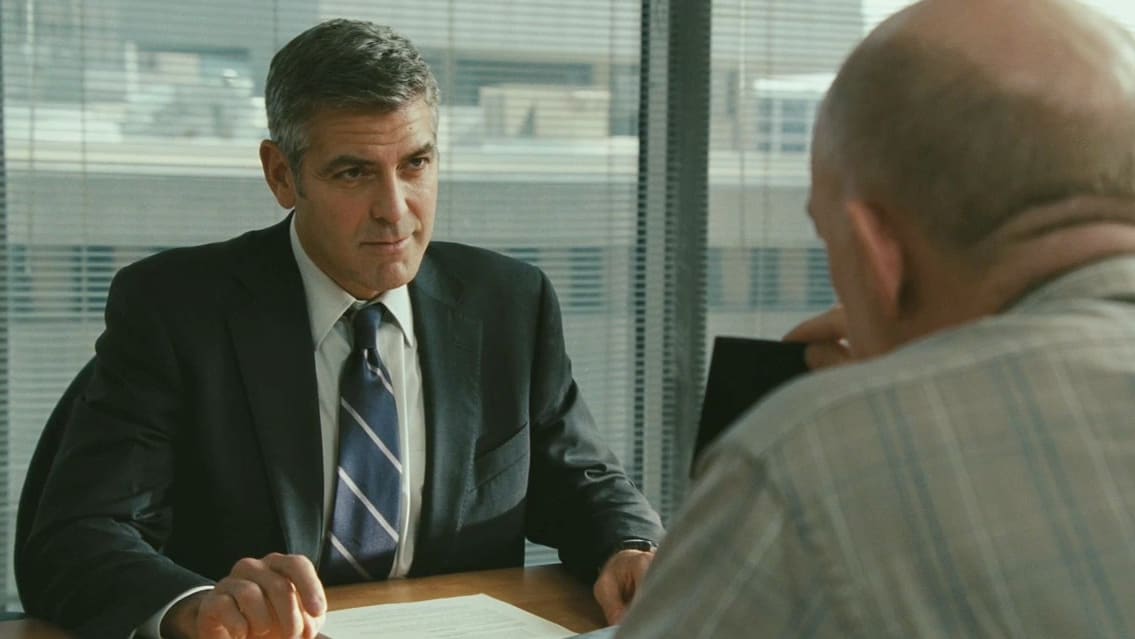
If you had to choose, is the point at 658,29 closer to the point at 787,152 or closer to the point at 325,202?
the point at 787,152

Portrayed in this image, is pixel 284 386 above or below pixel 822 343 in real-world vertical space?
below

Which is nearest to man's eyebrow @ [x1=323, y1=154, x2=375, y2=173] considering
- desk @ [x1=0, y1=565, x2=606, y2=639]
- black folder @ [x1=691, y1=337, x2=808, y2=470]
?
desk @ [x1=0, y1=565, x2=606, y2=639]

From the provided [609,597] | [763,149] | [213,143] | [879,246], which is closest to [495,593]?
[609,597]

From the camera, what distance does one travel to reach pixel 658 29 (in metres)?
3.79

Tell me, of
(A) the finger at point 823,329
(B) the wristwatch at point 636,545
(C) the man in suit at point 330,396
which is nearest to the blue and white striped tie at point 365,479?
(C) the man in suit at point 330,396

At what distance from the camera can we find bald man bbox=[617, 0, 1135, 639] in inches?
28.4

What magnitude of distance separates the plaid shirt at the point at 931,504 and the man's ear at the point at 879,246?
111 millimetres

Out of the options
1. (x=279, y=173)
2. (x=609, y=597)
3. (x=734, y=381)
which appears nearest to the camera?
(x=734, y=381)

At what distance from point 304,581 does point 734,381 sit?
0.56 meters

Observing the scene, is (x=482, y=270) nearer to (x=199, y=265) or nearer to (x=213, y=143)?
(x=199, y=265)

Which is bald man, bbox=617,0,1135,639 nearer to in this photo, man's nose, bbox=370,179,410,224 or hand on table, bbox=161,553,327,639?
hand on table, bbox=161,553,327,639

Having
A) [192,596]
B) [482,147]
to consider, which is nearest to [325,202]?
[192,596]

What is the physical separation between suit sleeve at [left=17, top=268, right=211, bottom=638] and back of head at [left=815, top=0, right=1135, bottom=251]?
1166mm

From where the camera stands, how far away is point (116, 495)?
1.94 m
